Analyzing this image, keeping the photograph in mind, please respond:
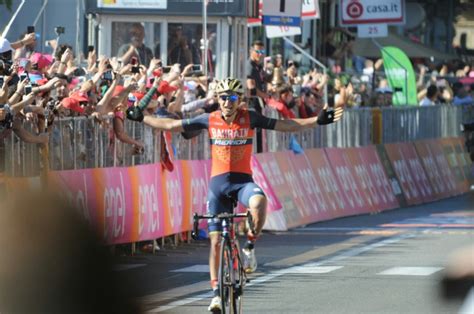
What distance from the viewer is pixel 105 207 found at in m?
16.6

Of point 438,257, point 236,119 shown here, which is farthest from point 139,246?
point 236,119

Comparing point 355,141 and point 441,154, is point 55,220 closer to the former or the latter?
point 355,141

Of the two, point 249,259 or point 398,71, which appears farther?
point 398,71

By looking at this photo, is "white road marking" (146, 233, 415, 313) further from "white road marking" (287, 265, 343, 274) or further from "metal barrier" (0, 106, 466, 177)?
"metal barrier" (0, 106, 466, 177)

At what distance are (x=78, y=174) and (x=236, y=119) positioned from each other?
10.8ft

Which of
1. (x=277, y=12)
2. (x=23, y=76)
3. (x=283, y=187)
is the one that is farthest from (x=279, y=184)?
(x=23, y=76)

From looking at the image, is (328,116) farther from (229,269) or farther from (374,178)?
(374,178)

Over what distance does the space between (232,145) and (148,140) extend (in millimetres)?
5693

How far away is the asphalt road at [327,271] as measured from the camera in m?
Answer: 12.9

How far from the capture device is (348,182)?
26.4 metres

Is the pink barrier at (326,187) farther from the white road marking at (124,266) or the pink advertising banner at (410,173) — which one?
the white road marking at (124,266)

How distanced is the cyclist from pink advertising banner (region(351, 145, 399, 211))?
554 inches

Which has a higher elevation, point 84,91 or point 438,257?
point 84,91

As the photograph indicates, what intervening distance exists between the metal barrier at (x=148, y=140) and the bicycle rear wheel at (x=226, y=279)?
284 centimetres
